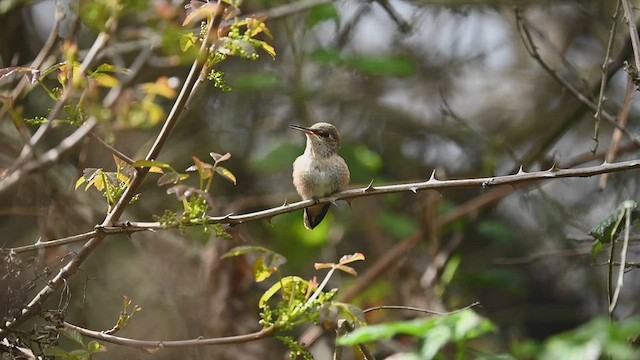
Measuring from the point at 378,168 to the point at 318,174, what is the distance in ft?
6.69

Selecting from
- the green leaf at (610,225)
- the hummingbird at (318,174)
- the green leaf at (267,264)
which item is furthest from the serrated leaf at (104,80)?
the hummingbird at (318,174)

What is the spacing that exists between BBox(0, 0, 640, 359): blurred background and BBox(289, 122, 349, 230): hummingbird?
2.38ft

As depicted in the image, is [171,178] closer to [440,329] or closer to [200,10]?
[200,10]

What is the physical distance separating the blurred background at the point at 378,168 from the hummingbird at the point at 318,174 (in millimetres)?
727

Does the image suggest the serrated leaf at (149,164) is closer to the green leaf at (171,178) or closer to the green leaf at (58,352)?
the green leaf at (171,178)

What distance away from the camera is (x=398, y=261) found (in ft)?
22.1

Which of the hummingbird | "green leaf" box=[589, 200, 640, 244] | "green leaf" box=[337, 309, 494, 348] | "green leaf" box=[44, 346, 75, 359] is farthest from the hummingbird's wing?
"green leaf" box=[337, 309, 494, 348]

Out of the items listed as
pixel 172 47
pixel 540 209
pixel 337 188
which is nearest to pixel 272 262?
pixel 172 47

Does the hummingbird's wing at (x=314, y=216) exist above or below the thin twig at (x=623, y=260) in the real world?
below

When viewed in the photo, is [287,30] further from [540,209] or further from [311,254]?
[540,209]

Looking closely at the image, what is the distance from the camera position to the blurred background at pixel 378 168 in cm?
607

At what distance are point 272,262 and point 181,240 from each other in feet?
13.3

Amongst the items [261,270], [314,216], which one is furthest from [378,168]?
[261,270]

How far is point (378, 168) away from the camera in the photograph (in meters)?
7.04
